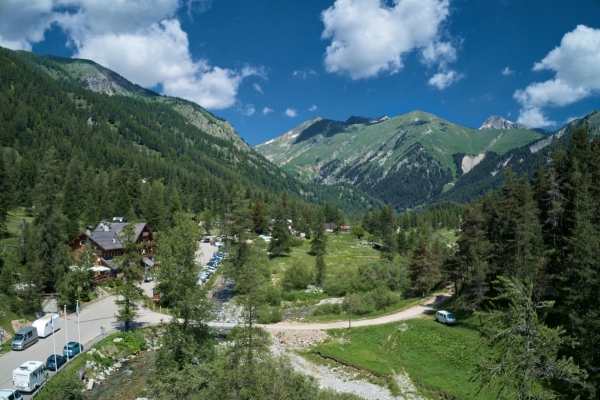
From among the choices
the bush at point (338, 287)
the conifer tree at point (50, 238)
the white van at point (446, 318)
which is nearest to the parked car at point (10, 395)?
the conifer tree at point (50, 238)

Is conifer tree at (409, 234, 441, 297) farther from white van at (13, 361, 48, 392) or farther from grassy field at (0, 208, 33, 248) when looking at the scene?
grassy field at (0, 208, 33, 248)

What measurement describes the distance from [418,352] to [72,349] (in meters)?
33.7

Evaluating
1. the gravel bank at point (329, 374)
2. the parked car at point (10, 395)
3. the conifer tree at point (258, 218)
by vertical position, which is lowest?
the gravel bank at point (329, 374)

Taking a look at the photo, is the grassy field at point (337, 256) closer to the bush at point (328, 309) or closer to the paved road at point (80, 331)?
the bush at point (328, 309)

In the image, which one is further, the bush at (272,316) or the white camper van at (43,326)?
the bush at (272,316)

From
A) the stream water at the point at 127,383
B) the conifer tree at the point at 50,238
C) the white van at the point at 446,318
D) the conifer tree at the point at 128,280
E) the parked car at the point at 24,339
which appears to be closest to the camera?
the stream water at the point at 127,383

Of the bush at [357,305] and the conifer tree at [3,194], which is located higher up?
the conifer tree at [3,194]

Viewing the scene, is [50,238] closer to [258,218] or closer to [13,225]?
[13,225]

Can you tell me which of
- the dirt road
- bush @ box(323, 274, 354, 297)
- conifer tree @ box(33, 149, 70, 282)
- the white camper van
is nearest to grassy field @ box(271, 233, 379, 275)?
bush @ box(323, 274, 354, 297)

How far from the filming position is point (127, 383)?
31.3m

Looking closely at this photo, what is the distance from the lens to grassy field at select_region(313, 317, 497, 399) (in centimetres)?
3105

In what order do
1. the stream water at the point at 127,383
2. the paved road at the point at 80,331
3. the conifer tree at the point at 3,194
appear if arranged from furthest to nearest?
the conifer tree at the point at 3,194 < the paved road at the point at 80,331 < the stream water at the point at 127,383

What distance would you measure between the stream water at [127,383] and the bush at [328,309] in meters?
24.3

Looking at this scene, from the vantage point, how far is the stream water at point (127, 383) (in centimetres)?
2908
